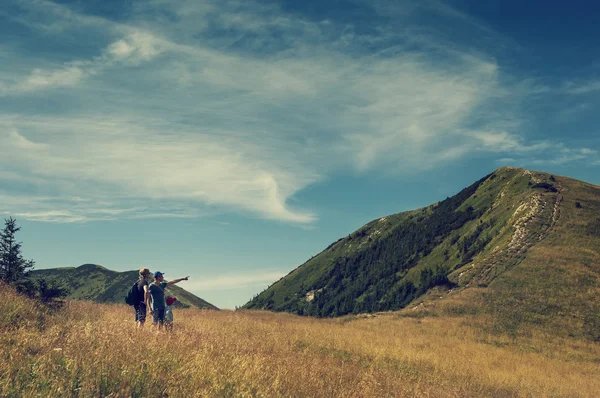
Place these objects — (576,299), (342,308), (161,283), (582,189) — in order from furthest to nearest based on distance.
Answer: (342,308) → (582,189) → (576,299) → (161,283)

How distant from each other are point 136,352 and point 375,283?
374ft

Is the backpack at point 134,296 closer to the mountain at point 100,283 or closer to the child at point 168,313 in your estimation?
the child at point 168,313

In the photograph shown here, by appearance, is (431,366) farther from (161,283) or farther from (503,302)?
(503,302)

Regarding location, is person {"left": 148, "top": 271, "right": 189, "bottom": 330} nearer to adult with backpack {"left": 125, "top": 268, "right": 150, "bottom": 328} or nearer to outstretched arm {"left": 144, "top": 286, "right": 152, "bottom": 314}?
outstretched arm {"left": 144, "top": 286, "right": 152, "bottom": 314}

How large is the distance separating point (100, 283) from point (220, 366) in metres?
119

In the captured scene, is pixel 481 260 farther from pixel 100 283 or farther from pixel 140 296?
pixel 100 283

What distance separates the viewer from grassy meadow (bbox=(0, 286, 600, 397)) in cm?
610

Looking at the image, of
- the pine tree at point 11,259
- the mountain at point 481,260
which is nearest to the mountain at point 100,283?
the mountain at point 481,260

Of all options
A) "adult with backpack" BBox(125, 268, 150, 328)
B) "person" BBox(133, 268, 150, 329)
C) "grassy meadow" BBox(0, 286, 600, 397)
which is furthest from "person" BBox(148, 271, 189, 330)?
"grassy meadow" BBox(0, 286, 600, 397)

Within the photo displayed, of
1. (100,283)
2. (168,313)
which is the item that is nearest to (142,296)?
(168,313)

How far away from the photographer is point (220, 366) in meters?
7.67

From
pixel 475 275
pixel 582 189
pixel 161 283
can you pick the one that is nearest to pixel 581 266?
pixel 475 275

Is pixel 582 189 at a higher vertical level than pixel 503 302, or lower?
higher

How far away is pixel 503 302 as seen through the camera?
120 ft
